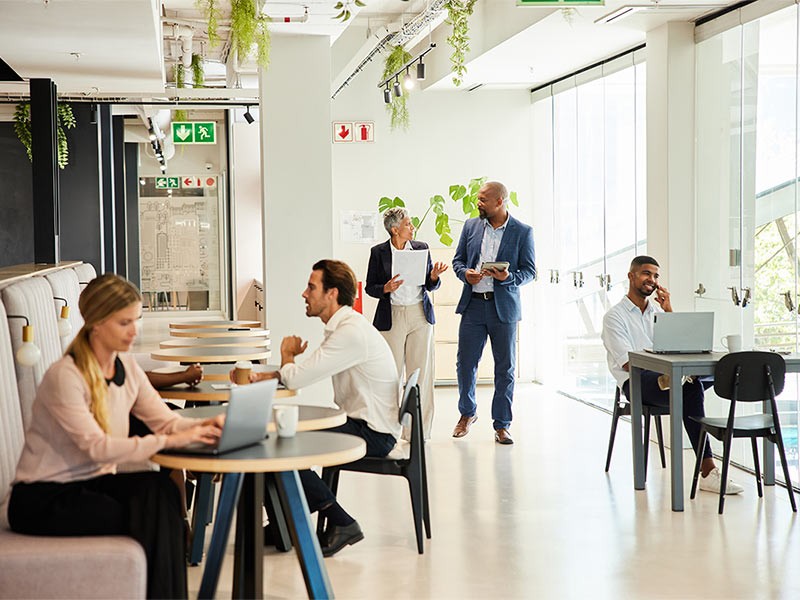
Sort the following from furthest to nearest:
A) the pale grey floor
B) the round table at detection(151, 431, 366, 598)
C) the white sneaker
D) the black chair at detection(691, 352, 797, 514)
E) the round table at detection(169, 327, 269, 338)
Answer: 1. the round table at detection(169, 327, 269, 338)
2. the white sneaker
3. the black chair at detection(691, 352, 797, 514)
4. the pale grey floor
5. the round table at detection(151, 431, 366, 598)

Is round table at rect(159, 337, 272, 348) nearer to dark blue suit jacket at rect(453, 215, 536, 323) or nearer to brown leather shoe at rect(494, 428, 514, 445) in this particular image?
dark blue suit jacket at rect(453, 215, 536, 323)

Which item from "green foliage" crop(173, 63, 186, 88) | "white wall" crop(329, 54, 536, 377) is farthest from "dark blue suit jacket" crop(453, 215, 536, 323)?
"green foliage" crop(173, 63, 186, 88)

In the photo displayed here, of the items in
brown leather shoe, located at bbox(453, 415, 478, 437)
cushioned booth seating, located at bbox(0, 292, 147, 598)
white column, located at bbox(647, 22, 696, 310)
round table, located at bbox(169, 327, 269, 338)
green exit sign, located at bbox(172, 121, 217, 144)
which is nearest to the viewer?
cushioned booth seating, located at bbox(0, 292, 147, 598)

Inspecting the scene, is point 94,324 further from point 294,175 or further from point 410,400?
point 294,175

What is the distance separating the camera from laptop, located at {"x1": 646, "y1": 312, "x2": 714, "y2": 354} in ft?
21.2

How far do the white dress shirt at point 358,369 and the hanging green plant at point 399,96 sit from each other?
5.39 metres

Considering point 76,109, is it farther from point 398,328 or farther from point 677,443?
point 677,443

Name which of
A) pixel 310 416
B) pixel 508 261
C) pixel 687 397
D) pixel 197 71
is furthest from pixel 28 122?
pixel 310 416

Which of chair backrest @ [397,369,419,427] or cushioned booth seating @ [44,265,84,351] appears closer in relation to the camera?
chair backrest @ [397,369,419,427]

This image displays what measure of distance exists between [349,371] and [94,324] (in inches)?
70.9

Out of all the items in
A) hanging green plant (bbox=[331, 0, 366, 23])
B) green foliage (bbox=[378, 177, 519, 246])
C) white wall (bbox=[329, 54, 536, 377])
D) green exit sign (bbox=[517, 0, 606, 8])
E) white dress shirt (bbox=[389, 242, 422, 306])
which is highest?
hanging green plant (bbox=[331, 0, 366, 23])

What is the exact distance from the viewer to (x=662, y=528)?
578cm

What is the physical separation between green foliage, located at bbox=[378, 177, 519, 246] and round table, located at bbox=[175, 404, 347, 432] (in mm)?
6977

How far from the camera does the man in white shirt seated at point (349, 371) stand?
4988mm
